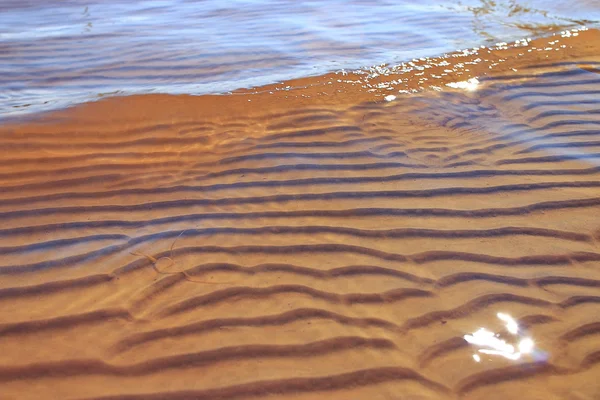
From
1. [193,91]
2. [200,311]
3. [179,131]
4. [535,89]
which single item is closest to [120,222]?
[200,311]

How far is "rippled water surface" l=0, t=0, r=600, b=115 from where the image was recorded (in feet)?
15.8

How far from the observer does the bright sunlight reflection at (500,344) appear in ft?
7.07

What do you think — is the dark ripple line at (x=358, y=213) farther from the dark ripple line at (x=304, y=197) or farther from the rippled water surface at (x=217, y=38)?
the rippled water surface at (x=217, y=38)

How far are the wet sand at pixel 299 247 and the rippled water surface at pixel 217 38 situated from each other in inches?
25.7

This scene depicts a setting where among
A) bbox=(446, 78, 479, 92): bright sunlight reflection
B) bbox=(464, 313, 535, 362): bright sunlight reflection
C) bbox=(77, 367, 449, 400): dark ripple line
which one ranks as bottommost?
bbox=(77, 367, 449, 400): dark ripple line

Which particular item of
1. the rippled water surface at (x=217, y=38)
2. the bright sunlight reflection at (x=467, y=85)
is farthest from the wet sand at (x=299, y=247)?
the rippled water surface at (x=217, y=38)

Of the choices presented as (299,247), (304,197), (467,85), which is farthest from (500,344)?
(467,85)

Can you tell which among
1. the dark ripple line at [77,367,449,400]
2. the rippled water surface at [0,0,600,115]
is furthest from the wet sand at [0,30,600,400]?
the rippled water surface at [0,0,600,115]

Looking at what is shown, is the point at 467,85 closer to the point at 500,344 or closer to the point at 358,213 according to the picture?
the point at 358,213

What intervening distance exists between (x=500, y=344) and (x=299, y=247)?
1069 mm

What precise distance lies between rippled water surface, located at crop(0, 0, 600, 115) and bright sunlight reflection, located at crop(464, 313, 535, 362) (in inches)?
126

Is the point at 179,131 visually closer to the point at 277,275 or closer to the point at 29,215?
the point at 29,215

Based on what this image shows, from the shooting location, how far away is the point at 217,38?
19.6 feet

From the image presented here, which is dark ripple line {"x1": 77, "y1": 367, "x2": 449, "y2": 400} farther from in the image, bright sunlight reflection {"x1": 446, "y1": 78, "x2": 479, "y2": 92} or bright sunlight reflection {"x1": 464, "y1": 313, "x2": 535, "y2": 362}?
bright sunlight reflection {"x1": 446, "y1": 78, "x2": 479, "y2": 92}
